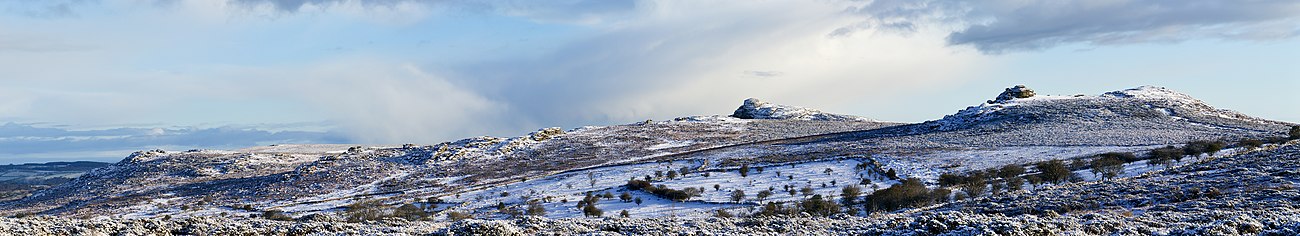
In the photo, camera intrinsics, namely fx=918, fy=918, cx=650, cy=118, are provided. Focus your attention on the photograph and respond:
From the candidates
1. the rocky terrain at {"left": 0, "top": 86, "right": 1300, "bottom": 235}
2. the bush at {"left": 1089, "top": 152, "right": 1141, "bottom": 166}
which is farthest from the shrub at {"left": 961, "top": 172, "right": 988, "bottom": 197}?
the bush at {"left": 1089, "top": 152, "right": 1141, "bottom": 166}

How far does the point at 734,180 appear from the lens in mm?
58688

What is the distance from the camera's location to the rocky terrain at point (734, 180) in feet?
88.2

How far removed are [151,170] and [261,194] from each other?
107ft

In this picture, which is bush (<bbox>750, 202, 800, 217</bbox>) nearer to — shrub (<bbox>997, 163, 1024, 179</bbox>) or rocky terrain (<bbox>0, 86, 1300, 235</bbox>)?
Answer: rocky terrain (<bbox>0, 86, 1300, 235</bbox>)

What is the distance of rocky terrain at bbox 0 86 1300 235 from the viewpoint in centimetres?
2689

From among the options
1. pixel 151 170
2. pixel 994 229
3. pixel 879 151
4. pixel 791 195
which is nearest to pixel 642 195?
pixel 791 195

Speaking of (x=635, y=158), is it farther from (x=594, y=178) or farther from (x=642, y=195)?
(x=642, y=195)

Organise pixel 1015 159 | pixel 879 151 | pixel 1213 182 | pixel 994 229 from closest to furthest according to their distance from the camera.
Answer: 1. pixel 994 229
2. pixel 1213 182
3. pixel 1015 159
4. pixel 879 151

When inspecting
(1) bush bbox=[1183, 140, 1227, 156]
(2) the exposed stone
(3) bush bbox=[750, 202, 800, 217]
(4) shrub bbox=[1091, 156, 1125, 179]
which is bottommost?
(3) bush bbox=[750, 202, 800, 217]

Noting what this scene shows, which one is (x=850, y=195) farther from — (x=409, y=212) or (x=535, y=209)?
(x=409, y=212)

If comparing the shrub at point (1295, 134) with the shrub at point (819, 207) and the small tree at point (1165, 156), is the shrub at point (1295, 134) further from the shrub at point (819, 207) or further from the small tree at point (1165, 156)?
the shrub at point (819, 207)

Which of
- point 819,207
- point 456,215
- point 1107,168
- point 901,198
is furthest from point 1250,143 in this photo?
point 456,215

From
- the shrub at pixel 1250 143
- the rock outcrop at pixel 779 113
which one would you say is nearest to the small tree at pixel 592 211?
the shrub at pixel 1250 143

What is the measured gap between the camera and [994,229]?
21.9 m
